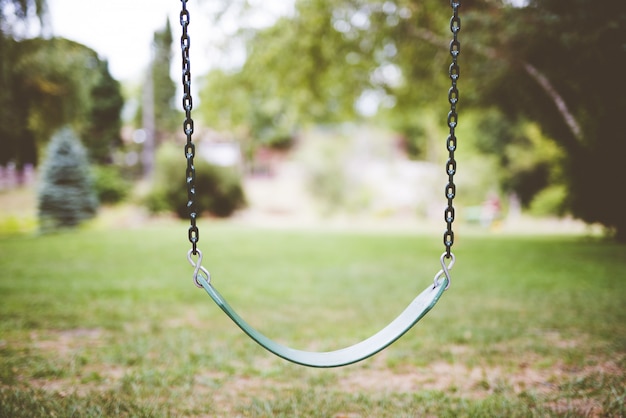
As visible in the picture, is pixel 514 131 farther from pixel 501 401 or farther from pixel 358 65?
pixel 501 401

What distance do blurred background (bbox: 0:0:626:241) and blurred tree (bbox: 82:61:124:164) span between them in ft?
0.27

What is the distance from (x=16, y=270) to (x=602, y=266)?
32.0ft

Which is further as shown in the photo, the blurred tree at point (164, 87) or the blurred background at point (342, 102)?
the blurred tree at point (164, 87)

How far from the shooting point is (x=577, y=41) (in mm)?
3395

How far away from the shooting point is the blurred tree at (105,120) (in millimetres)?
25812

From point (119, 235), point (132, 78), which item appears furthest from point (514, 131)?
point (132, 78)

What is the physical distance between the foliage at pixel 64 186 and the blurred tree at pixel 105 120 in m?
12.6

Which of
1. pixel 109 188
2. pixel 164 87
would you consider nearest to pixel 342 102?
pixel 109 188

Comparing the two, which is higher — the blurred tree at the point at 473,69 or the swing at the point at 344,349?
the blurred tree at the point at 473,69

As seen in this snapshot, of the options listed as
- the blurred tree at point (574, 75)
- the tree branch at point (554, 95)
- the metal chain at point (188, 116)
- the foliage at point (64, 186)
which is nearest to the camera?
the metal chain at point (188, 116)

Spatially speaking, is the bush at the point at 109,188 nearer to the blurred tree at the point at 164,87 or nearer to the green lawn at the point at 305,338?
the blurred tree at the point at 164,87

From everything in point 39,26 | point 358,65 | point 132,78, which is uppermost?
point 132,78

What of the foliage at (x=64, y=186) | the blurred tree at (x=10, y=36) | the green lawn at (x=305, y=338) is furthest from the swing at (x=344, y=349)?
the foliage at (x=64, y=186)

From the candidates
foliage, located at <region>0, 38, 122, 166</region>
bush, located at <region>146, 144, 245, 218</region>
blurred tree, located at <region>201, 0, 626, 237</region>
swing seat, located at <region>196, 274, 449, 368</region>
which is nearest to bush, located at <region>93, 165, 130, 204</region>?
bush, located at <region>146, 144, 245, 218</region>
